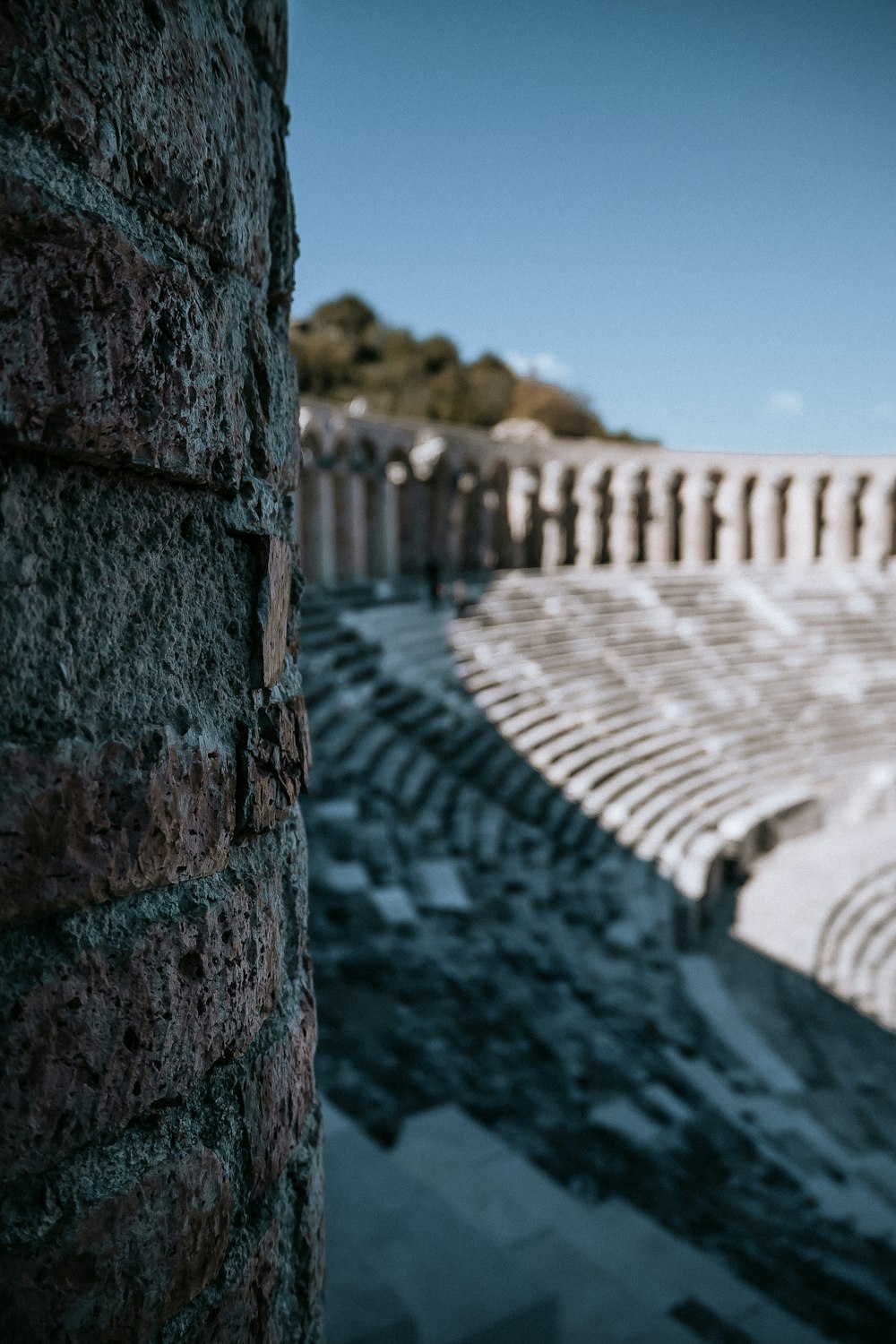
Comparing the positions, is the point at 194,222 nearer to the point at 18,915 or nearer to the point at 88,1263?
the point at 18,915

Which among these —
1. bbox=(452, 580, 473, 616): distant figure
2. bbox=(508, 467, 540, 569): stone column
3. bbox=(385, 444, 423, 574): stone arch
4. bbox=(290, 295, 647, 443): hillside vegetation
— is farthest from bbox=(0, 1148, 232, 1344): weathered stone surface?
bbox=(290, 295, 647, 443): hillside vegetation

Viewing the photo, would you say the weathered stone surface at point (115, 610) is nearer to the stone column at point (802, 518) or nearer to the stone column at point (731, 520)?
the stone column at point (731, 520)

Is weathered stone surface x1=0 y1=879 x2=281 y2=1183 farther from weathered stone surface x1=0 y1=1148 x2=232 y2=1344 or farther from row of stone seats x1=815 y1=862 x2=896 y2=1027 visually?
row of stone seats x1=815 y1=862 x2=896 y2=1027

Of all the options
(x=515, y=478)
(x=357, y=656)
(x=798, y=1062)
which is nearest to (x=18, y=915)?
(x=798, y=1062)

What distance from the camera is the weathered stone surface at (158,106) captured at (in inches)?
21.1

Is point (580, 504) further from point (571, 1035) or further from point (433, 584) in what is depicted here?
point (571, 1035)

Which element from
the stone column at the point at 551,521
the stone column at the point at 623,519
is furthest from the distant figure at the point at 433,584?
the stone column at the point at 623,519

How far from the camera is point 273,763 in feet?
2.52

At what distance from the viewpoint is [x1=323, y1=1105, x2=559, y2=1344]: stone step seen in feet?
7.77

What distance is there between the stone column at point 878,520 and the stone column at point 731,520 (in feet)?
7.31

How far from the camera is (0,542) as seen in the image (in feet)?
1.77

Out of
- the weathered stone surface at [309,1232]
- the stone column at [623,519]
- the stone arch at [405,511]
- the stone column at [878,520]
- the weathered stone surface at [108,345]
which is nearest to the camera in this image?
the weathered stone surface at [108,345]

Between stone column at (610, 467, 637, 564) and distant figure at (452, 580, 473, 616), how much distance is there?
4998 mm

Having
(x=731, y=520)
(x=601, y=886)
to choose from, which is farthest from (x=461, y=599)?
(x=731, y=520)
